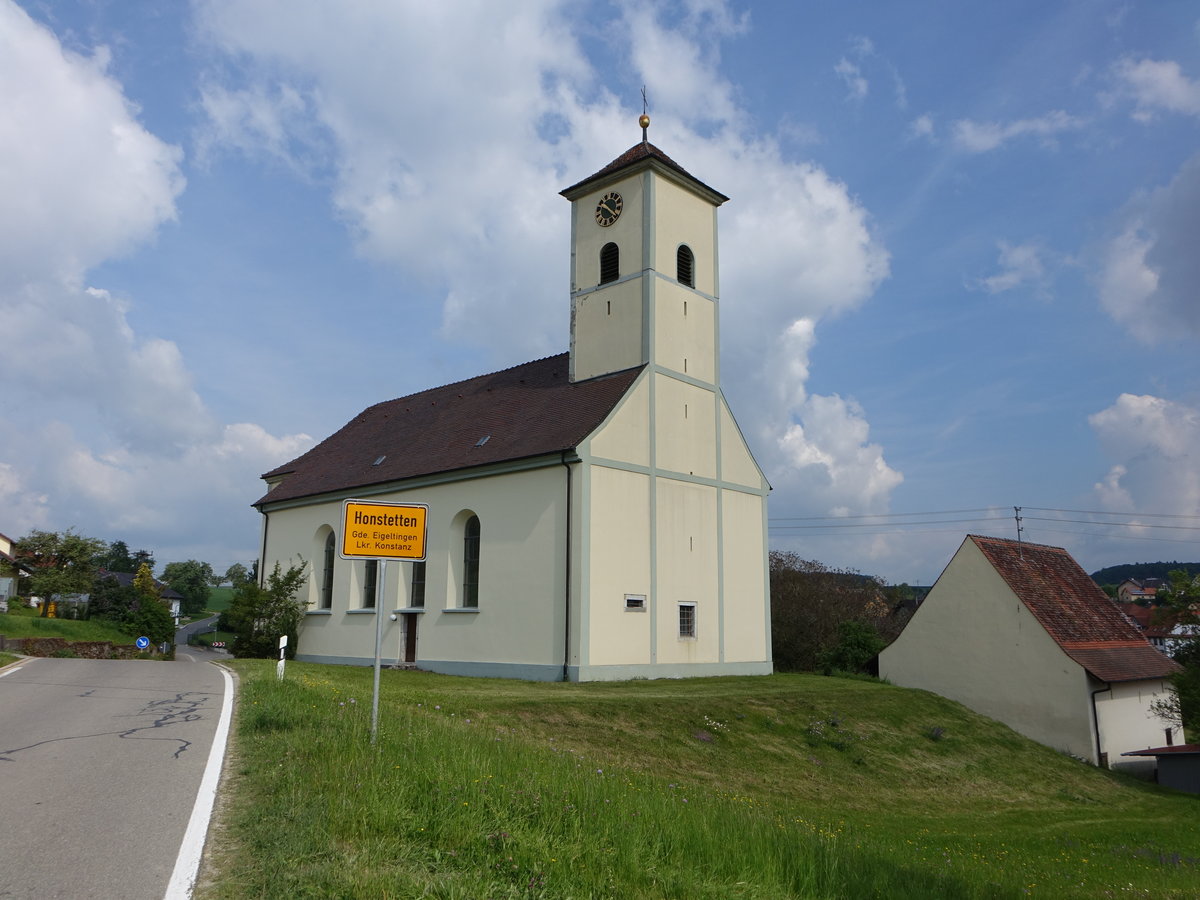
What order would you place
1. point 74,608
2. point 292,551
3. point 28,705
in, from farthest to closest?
point 74,608 → point 292,551 → point 28,705

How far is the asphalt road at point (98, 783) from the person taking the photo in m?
5.36

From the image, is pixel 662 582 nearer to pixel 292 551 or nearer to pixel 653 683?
pixel 653 683

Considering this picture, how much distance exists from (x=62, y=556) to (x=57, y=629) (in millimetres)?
24734

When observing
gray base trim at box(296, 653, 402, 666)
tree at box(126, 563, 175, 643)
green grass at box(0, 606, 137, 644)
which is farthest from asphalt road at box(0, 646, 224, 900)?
tree at box(126, 563, 175, 643)

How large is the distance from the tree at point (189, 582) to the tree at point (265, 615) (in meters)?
107

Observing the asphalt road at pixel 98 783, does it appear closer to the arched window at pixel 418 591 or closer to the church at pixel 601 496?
the church at pixel 601 496

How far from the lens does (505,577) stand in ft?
78.3

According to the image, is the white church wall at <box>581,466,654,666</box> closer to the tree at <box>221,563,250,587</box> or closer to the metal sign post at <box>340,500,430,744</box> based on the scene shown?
the metal sign post at <box>340,500,430,744</box>

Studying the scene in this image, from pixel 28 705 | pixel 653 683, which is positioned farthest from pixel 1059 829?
pixel 28 705

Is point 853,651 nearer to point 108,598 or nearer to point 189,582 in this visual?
point 108,598

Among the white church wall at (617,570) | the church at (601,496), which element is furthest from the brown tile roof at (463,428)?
the white church wall at (617,570)

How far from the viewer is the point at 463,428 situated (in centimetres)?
2866

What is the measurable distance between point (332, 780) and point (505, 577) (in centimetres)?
1686

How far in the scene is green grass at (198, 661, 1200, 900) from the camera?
5.71m
